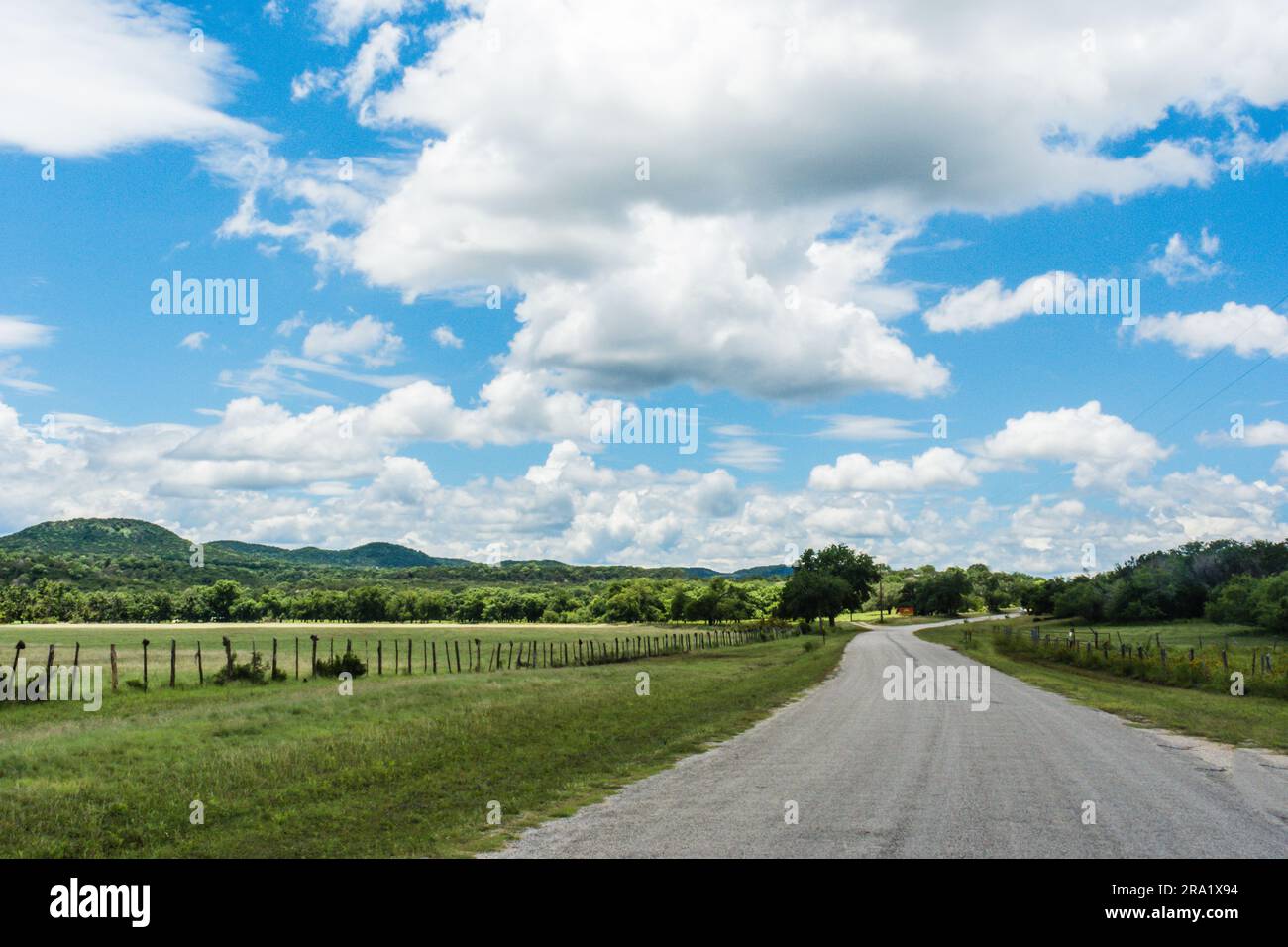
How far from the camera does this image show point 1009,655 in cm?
6047

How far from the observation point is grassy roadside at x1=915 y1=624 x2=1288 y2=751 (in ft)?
69.1

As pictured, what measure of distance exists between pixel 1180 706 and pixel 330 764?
24.1m

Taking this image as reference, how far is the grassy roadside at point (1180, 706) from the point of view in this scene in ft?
69.1

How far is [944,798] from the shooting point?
12.6m

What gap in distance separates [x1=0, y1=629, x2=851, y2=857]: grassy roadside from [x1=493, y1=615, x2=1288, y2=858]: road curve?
1.33 metres

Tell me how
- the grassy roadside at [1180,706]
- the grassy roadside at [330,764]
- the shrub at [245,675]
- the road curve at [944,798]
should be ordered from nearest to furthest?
the road curve at [944,798] → the grassy roadside at [330,764] → the grassy roadside at [1180,706] → the shrub at [245,675]

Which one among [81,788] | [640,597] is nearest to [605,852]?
[81,788]

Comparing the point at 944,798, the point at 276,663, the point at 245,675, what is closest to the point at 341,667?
the point at 245,675

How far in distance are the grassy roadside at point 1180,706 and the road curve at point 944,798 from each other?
184cm

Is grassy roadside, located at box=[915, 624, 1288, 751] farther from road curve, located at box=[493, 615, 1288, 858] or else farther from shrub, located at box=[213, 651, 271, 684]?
shrub, located at box=[213, 651, 271, 684]

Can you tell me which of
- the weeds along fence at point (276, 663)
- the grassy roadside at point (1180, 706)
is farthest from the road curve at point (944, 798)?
the weeds along fence at point (276, 663)

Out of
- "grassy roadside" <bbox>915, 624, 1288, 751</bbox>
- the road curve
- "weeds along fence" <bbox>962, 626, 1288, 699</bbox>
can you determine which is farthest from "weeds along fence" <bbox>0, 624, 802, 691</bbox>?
"weeds along fence" <bbox>962, 626, 1288, 699</bbox>

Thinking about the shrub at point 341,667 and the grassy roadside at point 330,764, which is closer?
the grassy roadside at point 330,764

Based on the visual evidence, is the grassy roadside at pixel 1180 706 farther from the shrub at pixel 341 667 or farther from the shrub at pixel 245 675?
the shrub at pixel 245 675
